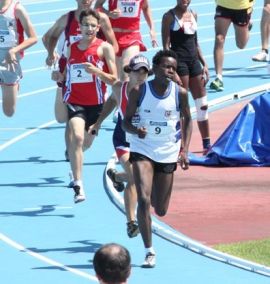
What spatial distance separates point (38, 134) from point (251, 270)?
7.32m

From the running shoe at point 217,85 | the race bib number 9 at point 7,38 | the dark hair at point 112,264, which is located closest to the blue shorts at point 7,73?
the race bib number 9 at point 7,38

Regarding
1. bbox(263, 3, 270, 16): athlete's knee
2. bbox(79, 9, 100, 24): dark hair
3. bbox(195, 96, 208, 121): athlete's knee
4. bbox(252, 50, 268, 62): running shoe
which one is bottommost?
bbox(252, 50, 268, 62): running shoe

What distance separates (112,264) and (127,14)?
12219 millimetres

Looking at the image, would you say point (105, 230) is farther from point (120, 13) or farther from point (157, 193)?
point (120, 13)

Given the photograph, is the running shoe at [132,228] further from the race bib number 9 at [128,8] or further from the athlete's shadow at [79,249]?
the race bib number 9 at [128,8]

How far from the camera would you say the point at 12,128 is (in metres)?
19.2

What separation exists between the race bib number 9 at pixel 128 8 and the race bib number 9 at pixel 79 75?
4233 millimetres

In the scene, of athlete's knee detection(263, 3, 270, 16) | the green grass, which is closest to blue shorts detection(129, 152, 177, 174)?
the green grass

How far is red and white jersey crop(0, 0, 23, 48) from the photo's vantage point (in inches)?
660

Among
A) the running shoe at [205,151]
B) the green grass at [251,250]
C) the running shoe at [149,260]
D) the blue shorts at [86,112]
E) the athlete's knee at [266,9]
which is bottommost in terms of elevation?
the athlete's knee at [266,9]

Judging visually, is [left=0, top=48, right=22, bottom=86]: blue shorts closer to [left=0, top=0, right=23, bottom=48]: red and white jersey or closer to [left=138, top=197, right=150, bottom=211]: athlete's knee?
[left=0, top=0, right=23, bottom=48]: red and white jersey

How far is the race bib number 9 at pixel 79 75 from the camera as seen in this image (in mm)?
14469

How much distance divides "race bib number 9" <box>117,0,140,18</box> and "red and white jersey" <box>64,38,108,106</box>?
4114 mm

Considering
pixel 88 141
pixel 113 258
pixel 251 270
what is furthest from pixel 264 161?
pixel 113 258
